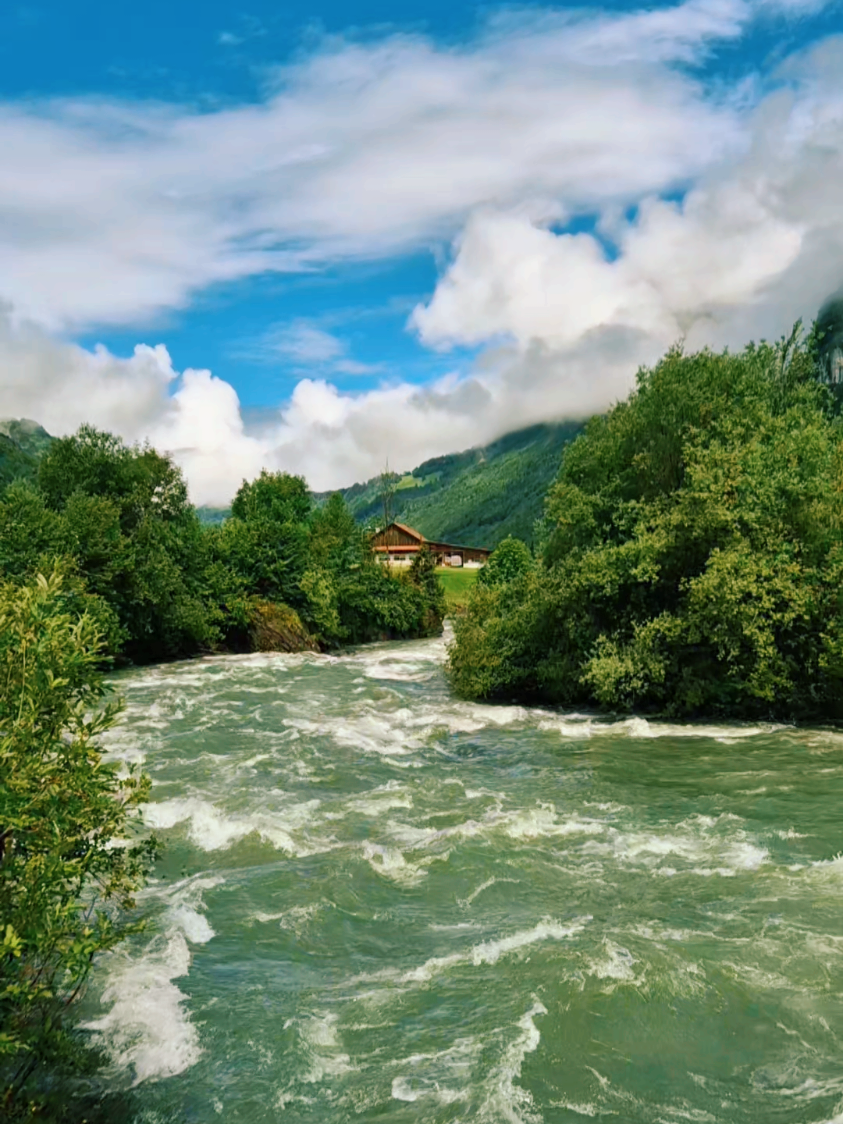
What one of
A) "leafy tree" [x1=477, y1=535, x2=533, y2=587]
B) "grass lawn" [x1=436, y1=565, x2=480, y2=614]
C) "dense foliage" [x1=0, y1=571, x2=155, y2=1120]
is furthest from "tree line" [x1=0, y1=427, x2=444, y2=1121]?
"leafy tree" [x1=477, y1=535, x2=533, y2=587]

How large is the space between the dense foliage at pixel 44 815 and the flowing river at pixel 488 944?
133 centimetres

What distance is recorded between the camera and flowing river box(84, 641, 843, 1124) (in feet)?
31.2

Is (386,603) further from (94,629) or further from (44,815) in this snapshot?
(44,815)

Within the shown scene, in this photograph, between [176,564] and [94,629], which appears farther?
[176,564]

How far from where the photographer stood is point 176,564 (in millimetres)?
56375

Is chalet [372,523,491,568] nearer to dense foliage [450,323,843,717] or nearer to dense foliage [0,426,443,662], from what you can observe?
dense foliage [0,426,443,662]

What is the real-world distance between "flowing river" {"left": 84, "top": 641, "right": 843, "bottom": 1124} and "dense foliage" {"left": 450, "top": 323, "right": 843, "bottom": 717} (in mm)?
4760

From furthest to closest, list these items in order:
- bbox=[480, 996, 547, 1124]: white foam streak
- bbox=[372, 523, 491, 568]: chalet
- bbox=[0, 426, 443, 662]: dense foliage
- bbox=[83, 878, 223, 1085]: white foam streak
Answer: bbox=[372, 523, 491, 568]: chalet < bbox=[0, 426, 443, 662]: dense foliage < bbox=[83, 878, 223, 1085]: white foam streak < bbox=[480, 996, 547, 1124]: white foam streak

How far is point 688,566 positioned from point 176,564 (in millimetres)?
34698

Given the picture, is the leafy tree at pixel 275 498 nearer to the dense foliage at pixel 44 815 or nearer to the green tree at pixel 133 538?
the green tree at pixel 133 538

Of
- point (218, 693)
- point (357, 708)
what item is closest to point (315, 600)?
point (218, 693)

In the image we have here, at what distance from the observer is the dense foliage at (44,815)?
25.0 ft

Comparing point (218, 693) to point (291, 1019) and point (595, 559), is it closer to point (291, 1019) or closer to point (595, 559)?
point (595, 559)

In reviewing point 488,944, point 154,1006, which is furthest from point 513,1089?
point 154,1006
